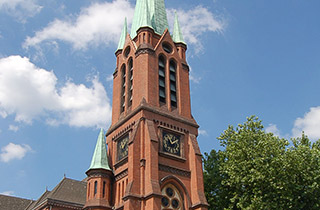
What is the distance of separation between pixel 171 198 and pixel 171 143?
5672 millimetres

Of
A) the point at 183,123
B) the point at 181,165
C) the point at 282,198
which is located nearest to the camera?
the point at 282,198

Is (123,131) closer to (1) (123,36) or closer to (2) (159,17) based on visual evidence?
(1) (123,36)

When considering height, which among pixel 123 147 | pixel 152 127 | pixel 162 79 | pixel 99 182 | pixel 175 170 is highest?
pixel 162 79

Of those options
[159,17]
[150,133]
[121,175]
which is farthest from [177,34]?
[121,175]

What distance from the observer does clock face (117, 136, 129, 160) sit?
133 ft

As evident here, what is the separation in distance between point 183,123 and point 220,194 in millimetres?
8596

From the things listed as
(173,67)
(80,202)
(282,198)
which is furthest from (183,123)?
(80,202)

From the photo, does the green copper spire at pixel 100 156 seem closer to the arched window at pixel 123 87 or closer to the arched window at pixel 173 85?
the arched window at pixel 123 87

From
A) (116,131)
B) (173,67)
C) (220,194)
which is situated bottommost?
(220,194)

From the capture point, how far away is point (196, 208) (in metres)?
37.6

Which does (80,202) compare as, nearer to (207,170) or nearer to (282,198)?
(207,170)

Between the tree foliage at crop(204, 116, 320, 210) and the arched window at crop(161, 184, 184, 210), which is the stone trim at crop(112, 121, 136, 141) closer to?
the arched window at crop(161, 184, 184, 210)

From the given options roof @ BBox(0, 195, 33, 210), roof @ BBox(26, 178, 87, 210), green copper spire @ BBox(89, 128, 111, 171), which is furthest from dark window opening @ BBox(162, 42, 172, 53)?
roof @ BBox(0, 195, 33, 210)

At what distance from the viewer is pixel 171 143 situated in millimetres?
40406
